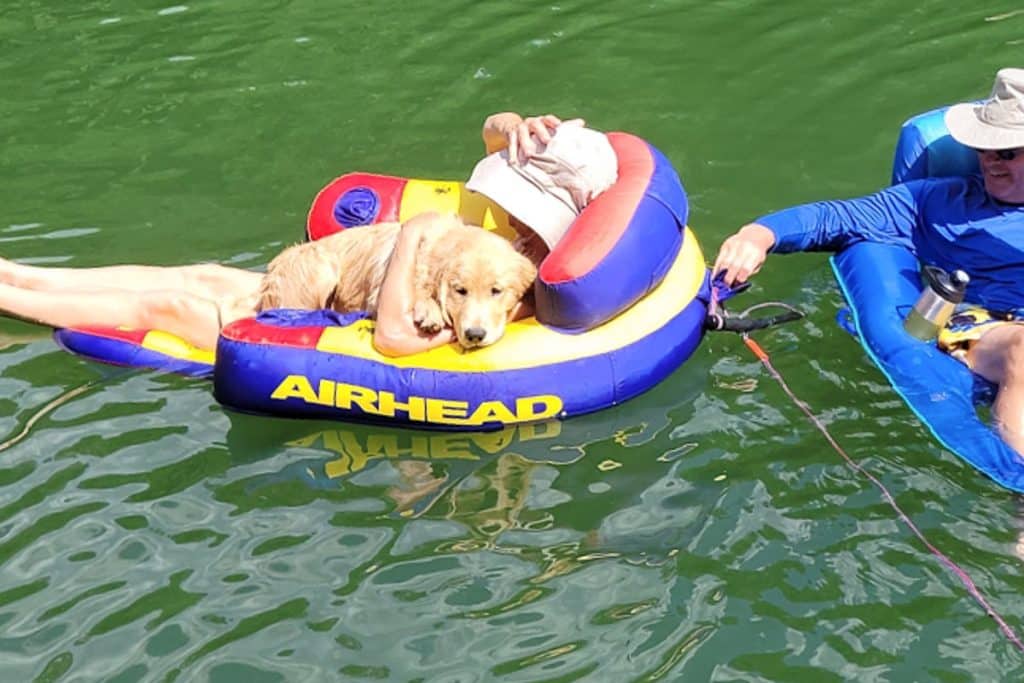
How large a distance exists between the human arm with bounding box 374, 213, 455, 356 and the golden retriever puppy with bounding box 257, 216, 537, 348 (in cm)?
3

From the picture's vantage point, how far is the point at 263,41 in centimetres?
1130

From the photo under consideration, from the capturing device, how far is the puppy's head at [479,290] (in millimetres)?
5754

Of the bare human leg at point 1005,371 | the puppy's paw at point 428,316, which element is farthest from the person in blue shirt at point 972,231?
the puppy's paw at point 428,316

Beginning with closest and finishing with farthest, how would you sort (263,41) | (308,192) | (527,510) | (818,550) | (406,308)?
(818,550) → (527,510) → (406,308) → (308,192) → (263,41)

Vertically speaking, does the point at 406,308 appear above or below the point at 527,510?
above

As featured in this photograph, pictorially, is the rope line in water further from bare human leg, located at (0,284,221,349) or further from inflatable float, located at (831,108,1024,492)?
bare human leg, located at (0,284,221,349)

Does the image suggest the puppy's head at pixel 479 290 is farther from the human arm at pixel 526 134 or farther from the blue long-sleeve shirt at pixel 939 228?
the blue long-sleeve shirt at pixel 939 228

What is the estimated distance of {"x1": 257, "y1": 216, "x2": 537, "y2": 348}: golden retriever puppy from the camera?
5782 millimetres

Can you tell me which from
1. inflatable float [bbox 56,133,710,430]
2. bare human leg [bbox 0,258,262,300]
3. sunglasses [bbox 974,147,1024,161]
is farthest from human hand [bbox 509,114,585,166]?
sunglasses [bbox 974,147,1024,161]

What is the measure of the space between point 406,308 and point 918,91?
543 cm

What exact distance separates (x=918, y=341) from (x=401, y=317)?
2.47m

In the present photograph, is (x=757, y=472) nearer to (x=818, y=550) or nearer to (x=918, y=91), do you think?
(x=818, y=550)

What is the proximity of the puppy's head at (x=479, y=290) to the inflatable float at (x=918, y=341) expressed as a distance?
183 centimetres

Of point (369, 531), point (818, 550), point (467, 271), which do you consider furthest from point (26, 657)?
point (818, 550)
